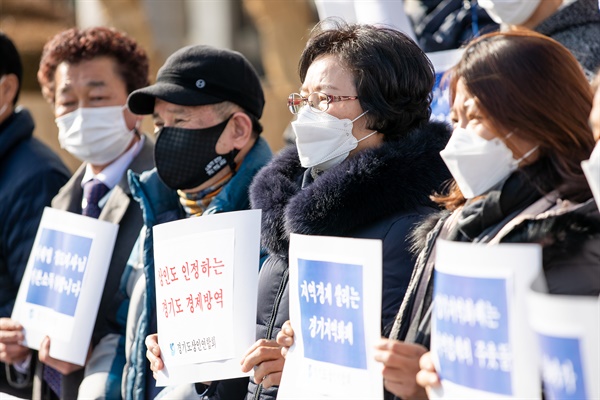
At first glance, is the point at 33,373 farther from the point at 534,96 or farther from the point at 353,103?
the point at 534,96

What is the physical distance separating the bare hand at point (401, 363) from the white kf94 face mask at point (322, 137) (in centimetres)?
101

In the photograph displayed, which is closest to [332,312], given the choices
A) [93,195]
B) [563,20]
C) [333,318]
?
[333,318]

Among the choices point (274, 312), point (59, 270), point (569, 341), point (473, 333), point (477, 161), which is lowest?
point (59, 270)

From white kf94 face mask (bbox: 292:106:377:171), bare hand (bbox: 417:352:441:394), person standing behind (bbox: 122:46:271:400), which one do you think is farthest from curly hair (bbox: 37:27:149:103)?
bare hand (bbox: 417:352:441:394)

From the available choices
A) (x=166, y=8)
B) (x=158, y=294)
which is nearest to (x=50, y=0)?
(x=166, y=8)

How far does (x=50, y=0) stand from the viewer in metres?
11.7

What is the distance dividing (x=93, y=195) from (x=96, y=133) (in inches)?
13.3

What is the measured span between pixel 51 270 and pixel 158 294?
98 centimetres

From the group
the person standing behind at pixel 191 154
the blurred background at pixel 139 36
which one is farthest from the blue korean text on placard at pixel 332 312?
the blurred background at pixel 139 36

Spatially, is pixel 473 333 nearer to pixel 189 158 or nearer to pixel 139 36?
pixel 189 158

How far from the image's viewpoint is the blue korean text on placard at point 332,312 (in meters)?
3.07

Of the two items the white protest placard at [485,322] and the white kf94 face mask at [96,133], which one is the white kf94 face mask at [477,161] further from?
→ the white kf94 face mask at [96,133]

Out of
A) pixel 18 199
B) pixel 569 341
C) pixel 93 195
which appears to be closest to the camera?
pixel 569 341

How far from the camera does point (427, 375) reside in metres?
2.80
